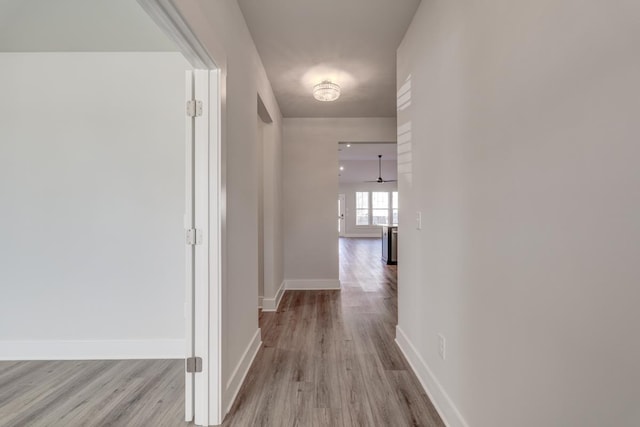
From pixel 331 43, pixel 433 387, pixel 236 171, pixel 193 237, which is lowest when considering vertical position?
pixel 433 387

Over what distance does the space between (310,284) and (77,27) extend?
3740 millimetres

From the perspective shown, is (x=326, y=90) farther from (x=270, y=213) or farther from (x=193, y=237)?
Result: (x=193, y=237)

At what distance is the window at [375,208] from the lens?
12.4 metres

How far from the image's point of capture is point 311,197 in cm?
438

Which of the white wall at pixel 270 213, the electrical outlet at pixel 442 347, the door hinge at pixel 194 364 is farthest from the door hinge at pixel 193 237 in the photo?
the white wall at pixel 270 213

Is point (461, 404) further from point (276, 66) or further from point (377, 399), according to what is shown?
point (276, 66)

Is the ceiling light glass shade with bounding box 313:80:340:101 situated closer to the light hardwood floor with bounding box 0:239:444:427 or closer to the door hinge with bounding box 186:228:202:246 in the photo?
the door hinge with bounding box 186:228:202:246

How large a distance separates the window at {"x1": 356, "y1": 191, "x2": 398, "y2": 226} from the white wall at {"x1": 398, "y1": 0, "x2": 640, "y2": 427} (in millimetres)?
10816

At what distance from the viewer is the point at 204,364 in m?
1.57

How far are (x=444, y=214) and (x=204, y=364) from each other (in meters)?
1.62

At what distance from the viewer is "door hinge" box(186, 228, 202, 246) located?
158 centimetres

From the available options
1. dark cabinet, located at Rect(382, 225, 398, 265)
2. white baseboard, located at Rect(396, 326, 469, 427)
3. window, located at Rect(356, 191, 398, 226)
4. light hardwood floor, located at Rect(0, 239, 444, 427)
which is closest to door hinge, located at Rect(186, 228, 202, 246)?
light hardwood floor, located at Rect(0, 239, 444, 427)

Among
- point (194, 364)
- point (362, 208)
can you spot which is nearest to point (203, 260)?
point (194, 364)

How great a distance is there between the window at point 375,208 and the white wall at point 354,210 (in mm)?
166
